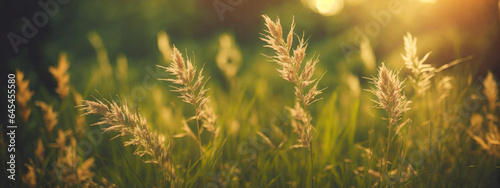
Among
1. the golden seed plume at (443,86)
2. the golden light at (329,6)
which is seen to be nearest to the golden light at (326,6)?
the golden light at (329,6)

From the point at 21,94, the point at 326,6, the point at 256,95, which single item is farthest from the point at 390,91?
the point at 326,6

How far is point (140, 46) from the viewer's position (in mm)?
7152

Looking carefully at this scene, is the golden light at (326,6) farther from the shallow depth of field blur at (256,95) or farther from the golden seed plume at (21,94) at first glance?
the golden seed plume at (21,94)

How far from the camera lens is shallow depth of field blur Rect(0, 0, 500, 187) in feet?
5.56

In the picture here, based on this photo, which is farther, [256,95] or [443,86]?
[256,95]

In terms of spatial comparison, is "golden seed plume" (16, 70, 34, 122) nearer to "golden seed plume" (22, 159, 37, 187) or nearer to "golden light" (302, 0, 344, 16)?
"golden seed plume" (22, 159, 37, 187)

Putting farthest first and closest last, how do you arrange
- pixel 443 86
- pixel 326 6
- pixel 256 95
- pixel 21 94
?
pixel 326 6 → pixel 256 95 → pixel 443 86 → pixel 21 94

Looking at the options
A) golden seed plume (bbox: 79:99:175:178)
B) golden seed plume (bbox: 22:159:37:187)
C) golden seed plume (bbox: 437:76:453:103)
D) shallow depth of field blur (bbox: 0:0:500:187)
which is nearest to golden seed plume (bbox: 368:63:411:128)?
shallow depth of field blur (bbox: 0:0:500:187)

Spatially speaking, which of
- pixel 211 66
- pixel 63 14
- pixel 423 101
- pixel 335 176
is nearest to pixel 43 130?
pixel 335 176

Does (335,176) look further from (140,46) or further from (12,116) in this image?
(140,46)

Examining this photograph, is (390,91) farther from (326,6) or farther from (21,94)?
(326,6)

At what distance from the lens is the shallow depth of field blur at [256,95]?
1.69 meters

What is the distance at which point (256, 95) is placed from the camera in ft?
7.41

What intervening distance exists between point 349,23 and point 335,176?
218 inches
